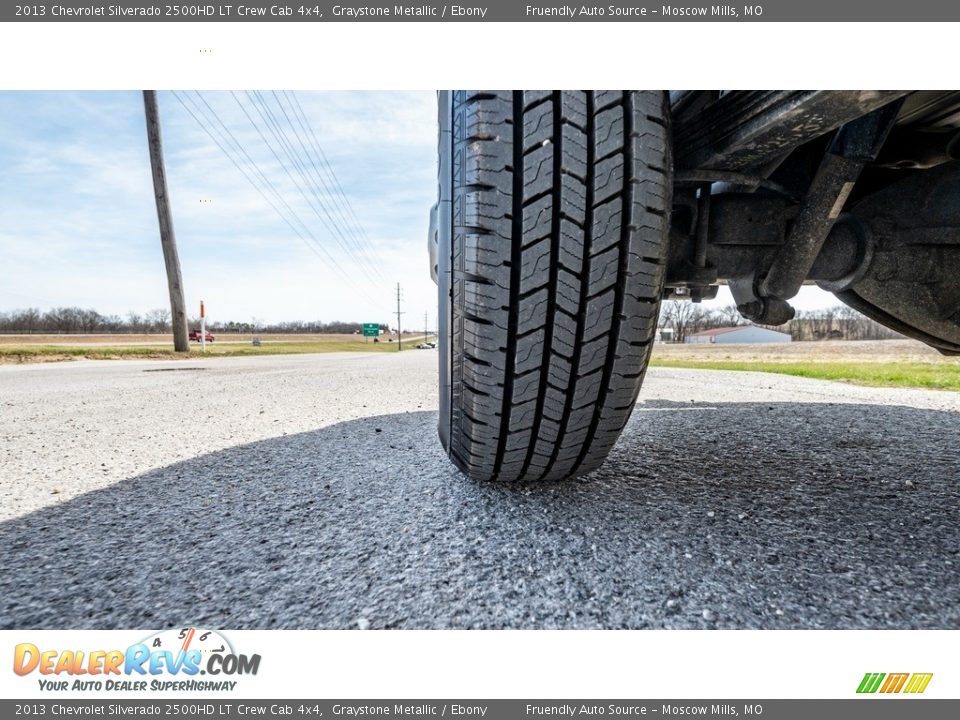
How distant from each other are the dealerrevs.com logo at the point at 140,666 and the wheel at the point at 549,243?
0.54 metres

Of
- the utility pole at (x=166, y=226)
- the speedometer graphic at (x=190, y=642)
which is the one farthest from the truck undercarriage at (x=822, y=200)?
the utility pole at (x=166, y=226)

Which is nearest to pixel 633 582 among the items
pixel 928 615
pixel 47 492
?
pixel 928 615

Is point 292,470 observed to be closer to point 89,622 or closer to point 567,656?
point 89,622

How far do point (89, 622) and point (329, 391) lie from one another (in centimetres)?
293

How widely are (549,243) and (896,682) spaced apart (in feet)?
2.56

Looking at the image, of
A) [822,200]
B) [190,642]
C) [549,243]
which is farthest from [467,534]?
[822,200]

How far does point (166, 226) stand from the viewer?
11.6m

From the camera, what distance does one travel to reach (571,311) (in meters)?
0.83

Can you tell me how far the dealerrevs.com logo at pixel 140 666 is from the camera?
Result: 0.60m

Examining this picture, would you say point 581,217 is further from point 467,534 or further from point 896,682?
point 896,682

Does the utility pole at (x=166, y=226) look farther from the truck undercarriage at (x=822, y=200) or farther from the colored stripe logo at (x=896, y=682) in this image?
the colored stripe logo at (x=896, y=682)

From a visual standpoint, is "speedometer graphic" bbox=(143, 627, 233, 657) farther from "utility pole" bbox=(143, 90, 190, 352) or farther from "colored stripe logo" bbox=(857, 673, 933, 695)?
"utility pole" bbox=(143, 90, 190, 352)

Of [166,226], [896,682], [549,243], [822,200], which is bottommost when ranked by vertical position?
[896,682]

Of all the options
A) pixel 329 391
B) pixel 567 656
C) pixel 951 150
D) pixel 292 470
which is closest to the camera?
pixel 567 656
